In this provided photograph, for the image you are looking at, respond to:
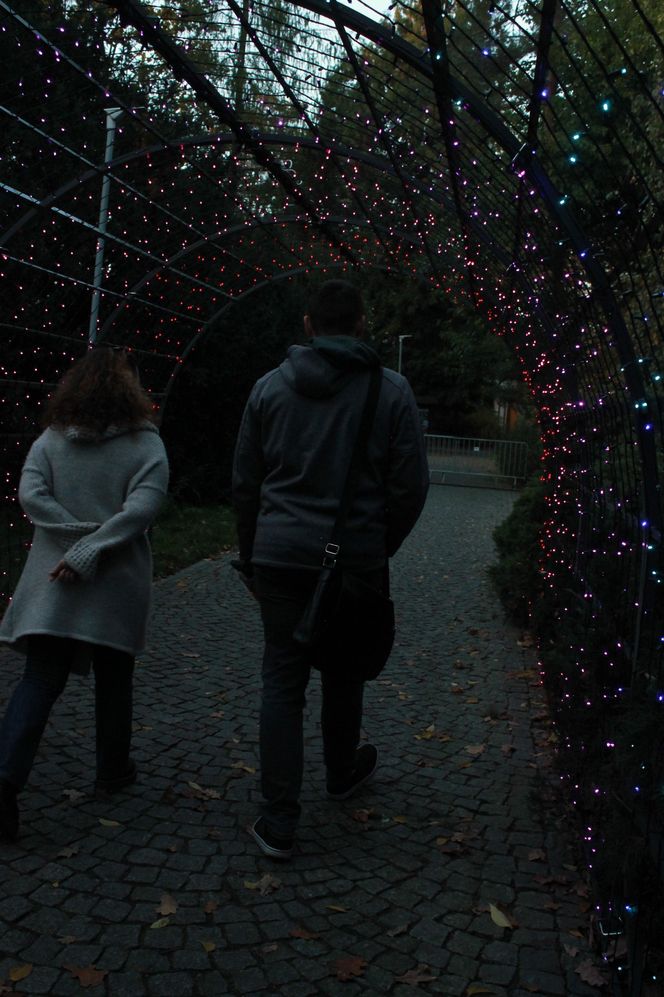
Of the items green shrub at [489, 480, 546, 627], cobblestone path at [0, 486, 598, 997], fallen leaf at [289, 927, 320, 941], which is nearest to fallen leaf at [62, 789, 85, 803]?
cobblestone path at [0, 486, 598, 997]

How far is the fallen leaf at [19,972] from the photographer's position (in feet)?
8.64

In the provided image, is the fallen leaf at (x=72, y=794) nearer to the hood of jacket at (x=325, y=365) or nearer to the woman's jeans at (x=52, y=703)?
the woman's jeans at (x=52, y=703)

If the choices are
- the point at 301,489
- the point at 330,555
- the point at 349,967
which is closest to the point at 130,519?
the point at 301,489

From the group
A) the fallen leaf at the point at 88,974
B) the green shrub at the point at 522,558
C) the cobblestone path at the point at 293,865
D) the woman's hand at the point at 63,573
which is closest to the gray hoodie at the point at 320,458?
the woman's hand at the point at 63,573

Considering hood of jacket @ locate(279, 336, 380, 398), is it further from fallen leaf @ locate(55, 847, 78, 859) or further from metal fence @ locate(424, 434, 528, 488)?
metal fence @ locate(424, 434, 528, 488)

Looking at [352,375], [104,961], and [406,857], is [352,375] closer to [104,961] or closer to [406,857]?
[406,857]

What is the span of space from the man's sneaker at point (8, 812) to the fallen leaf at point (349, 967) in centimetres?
137

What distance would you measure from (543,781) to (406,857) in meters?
1.15

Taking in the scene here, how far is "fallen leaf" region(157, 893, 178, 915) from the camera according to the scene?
120 inches

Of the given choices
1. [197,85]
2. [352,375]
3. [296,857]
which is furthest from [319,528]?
[197,85]

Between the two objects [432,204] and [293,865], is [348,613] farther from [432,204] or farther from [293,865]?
[432,204]

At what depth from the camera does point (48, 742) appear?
4516mm

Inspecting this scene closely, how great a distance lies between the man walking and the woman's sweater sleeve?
0.40 meters

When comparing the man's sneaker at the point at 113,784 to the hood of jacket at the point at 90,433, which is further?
the man's sneaker at the point at 113,784
